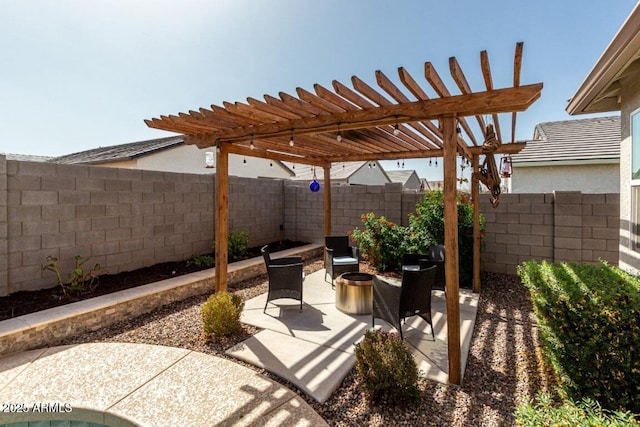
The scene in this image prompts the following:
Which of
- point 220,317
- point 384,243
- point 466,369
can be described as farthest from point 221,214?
point 466,369

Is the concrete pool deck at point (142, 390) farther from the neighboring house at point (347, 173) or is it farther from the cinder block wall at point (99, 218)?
the neighboring house at point (347, 173)

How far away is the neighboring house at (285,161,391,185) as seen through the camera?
58.8 feet

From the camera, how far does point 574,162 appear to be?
30.6ft

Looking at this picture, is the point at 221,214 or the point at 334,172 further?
the point at 334,172

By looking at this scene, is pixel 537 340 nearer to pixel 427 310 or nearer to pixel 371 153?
pixel 427 310

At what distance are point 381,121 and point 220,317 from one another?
10.4 ft

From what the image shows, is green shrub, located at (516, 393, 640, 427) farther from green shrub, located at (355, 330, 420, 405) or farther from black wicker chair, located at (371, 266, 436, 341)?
black wicker chair, located at (371, 266, 436, 341)

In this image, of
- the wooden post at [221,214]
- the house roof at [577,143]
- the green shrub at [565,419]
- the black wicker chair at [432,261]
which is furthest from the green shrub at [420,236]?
the house roof at [577,143]

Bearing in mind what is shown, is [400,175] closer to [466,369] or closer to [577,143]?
[577,143]

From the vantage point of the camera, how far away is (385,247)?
7.05 m

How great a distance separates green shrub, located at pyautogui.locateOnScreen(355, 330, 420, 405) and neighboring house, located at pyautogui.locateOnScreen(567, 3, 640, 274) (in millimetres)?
3038

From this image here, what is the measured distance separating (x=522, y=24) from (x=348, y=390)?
6.04 meters

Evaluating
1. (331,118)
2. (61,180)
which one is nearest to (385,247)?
(331,118)

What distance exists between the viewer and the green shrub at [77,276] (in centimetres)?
489
